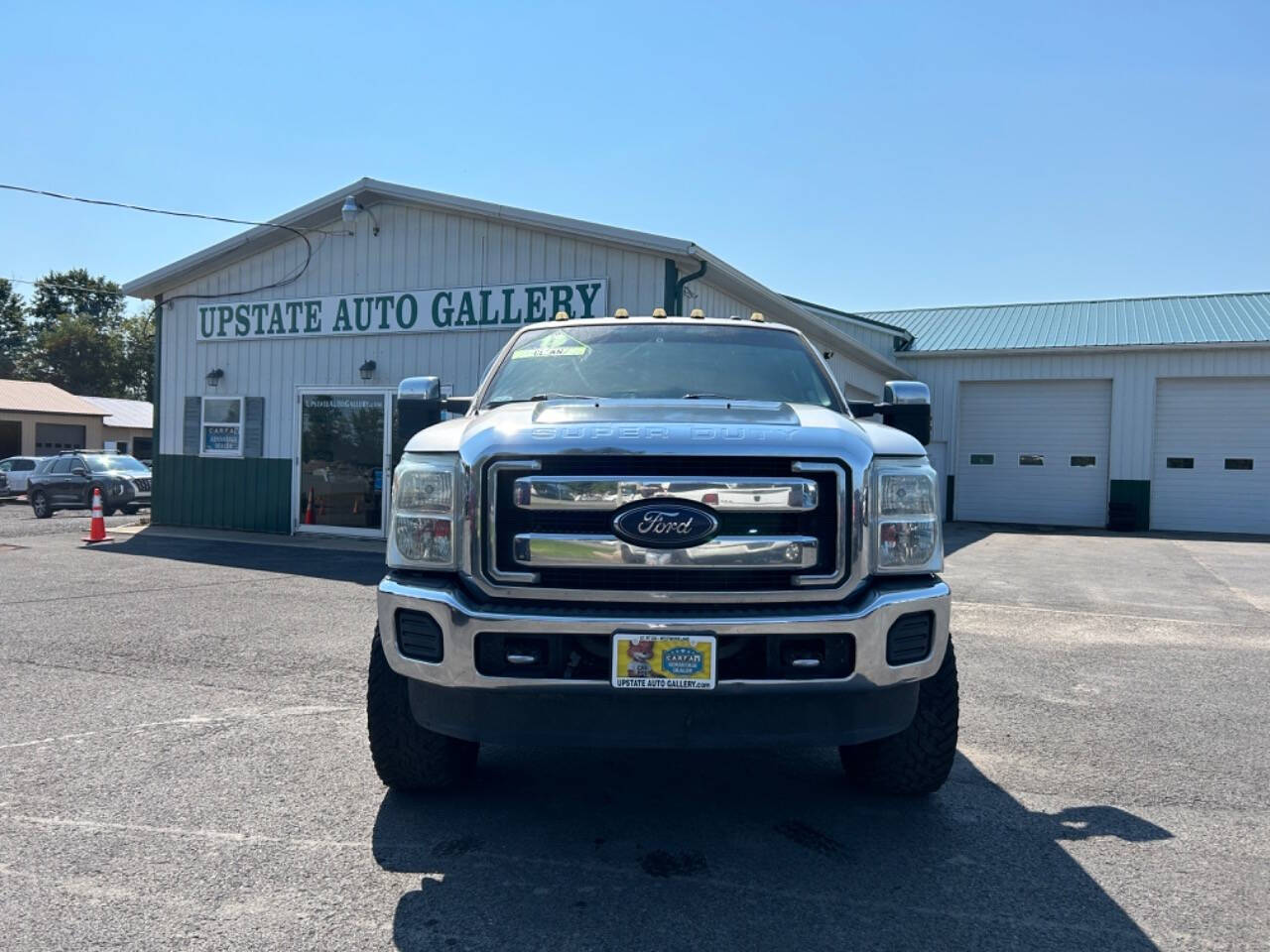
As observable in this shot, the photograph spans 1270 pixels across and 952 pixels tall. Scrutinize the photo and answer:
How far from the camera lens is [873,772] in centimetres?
387

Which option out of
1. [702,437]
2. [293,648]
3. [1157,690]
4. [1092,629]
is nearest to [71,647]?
[293,648]

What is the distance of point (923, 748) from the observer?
12.2 ft

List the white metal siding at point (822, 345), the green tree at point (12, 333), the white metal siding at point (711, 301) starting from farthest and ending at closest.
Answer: the green tree at point (12, 333), the white metal siding at point (822, 345), the white metal siding at point (711, 301)

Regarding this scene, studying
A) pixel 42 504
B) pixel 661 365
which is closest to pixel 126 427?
pixel 42 504

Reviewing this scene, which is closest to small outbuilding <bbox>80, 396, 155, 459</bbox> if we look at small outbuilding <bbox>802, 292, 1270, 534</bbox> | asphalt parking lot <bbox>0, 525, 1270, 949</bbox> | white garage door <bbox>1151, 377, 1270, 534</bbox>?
small outbuilding <bbox>802, 292, 1270, 534</bbox>

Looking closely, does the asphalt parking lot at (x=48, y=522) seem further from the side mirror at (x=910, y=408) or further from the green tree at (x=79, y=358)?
the green tree at (x=79, y=358)

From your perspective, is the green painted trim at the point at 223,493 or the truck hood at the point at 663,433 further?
the green painted trim at the point at 223,493

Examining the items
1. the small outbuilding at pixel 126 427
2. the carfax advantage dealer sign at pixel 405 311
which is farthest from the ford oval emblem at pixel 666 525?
the small outbuilding at pixel 126 427

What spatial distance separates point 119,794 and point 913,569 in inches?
125

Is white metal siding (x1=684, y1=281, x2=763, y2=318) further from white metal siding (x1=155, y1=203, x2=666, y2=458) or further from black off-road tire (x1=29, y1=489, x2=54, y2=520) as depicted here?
black off-road tire (x1=29, y1=489, x2=54, y2=520)

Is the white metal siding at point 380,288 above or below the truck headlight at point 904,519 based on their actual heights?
above

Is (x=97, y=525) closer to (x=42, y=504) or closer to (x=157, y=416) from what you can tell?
(x=157, y=416)

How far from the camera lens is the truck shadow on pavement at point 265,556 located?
10781 millimetres

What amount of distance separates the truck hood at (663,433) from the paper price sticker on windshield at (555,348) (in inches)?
39.2
